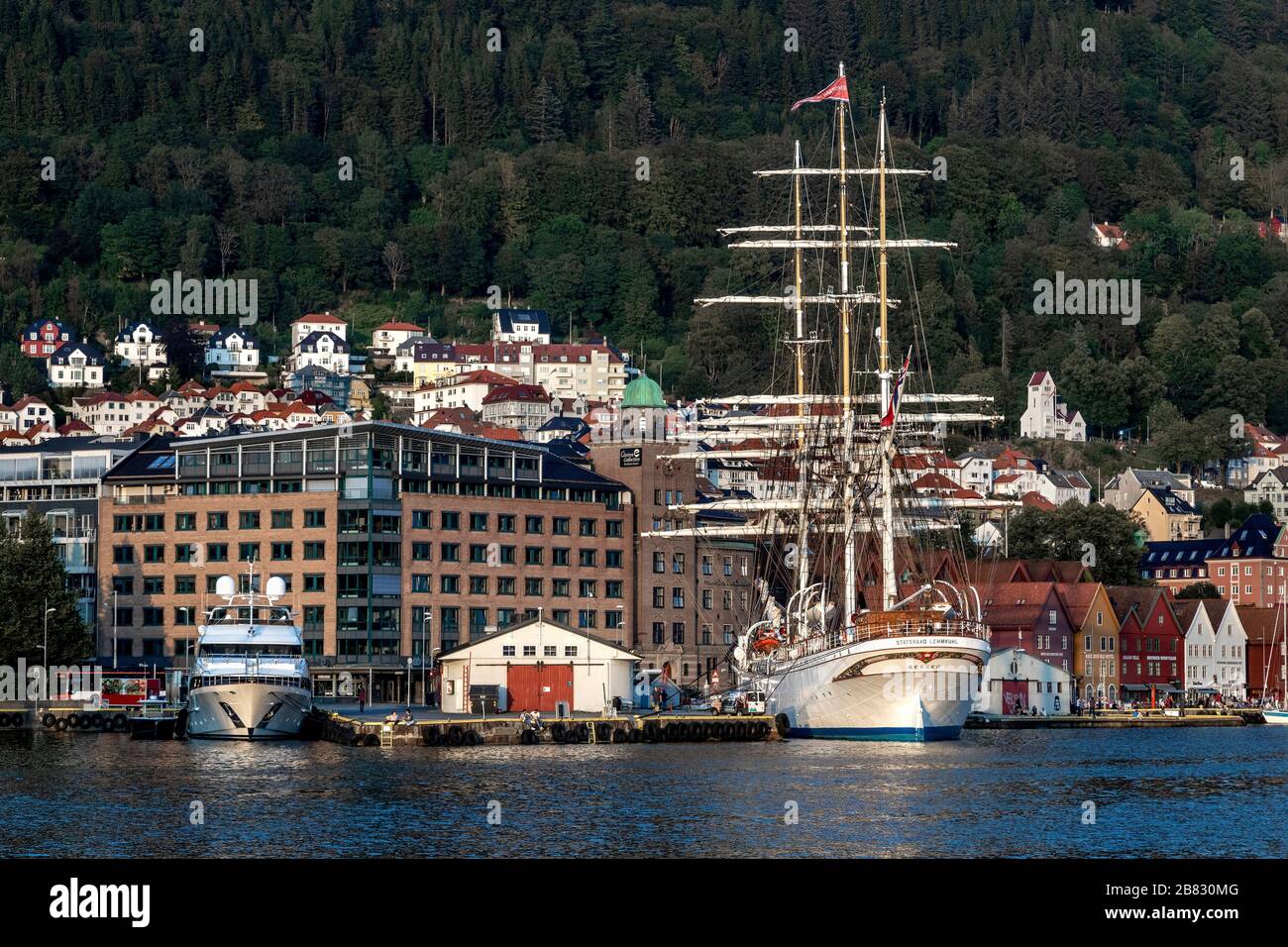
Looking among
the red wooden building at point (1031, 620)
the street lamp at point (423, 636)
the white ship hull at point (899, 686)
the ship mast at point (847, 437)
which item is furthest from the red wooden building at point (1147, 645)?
the white ship hull at point (899, 686)

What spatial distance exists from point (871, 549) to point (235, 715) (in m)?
51.5

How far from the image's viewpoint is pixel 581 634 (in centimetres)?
11356

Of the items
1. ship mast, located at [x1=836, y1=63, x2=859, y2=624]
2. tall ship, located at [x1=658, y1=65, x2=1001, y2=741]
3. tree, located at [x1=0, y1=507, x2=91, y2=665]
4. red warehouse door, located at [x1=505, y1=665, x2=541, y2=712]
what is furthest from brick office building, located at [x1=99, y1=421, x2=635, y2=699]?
ship mast, located at [x1=836, y1=63, x2=859, y2=624]

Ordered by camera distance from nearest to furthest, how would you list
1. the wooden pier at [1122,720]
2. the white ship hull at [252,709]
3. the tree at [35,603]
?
the white ship hull at [252,709], the tree at [35,603], the wooden pier at [1122,720]

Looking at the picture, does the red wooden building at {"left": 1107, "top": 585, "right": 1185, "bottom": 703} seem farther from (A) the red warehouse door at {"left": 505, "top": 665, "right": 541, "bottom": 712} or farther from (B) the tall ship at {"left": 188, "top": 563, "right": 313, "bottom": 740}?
(B) the tall ship at {"left": 188, "top": 563, "right": 313, "bottom": 740}

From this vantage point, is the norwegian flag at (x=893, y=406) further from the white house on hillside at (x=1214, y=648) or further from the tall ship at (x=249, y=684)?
the white house on hillside at (x=1214, y=648)

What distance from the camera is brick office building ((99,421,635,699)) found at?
4978 inches

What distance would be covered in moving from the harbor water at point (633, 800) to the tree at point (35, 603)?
22736 mm

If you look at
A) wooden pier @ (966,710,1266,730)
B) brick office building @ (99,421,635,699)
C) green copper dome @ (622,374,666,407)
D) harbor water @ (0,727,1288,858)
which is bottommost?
wooden pier @ (966,710,1266,730)

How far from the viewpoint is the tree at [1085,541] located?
181750mm

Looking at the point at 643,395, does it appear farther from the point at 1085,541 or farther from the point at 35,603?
the point at 35,603

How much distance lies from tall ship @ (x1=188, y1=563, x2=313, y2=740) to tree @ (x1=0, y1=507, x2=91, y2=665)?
827 inches

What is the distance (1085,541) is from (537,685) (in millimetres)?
80507
